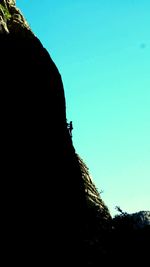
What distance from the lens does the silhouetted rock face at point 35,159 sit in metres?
11.3

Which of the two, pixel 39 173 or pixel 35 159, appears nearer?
pixel 39 173

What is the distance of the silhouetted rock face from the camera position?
11.3 m

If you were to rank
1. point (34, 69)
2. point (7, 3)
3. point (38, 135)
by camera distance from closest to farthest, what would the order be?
point (38, 135) → point (34, 69) → point (7, 3)

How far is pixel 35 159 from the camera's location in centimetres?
1316

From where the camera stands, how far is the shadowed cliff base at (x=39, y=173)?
11242mm

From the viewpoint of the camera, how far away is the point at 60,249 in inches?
485

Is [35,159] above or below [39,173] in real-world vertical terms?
above

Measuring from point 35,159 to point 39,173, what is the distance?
0.58 meters

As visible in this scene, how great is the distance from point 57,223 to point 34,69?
7146 mm

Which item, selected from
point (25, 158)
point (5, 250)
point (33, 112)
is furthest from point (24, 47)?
point (5, 250)

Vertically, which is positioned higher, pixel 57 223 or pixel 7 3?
pixel 7 3

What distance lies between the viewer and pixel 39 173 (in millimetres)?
12977

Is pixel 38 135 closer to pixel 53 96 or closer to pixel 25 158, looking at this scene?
pixel 25 158

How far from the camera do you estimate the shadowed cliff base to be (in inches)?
443
